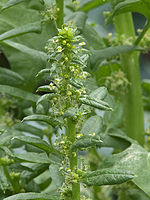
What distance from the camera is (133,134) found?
0.84m

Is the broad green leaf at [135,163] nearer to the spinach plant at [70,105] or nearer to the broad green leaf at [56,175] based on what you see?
the spinach plant at [70,105]

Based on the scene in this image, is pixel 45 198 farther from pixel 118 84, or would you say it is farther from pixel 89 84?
pixel 118 84

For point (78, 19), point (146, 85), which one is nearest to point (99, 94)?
point (78, 19)

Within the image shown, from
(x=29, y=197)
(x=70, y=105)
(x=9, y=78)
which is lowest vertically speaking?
(x=29, y=197)

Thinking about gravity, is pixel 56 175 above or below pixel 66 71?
below

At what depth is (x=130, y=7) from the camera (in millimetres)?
722

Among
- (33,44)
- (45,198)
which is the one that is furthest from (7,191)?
(33,44)

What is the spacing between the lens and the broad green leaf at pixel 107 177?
0.41 meters

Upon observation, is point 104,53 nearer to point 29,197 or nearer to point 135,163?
point 135,163

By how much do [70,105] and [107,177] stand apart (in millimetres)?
91

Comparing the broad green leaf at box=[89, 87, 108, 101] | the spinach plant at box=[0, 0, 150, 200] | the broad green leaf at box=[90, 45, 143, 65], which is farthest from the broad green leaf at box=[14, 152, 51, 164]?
the broad green leaf at box=[90, 45, 143, 65]

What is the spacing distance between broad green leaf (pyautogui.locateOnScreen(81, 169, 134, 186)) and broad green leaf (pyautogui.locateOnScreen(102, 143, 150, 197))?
0.56ft

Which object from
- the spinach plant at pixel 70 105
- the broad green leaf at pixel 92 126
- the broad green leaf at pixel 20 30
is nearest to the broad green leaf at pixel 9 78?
the spinach plant at pixel 70 105

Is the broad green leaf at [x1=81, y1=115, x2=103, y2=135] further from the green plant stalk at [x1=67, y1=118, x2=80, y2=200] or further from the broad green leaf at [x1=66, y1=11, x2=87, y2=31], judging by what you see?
the broad green leaf at [x1=66, y1=11, x2=87, y2=31]
